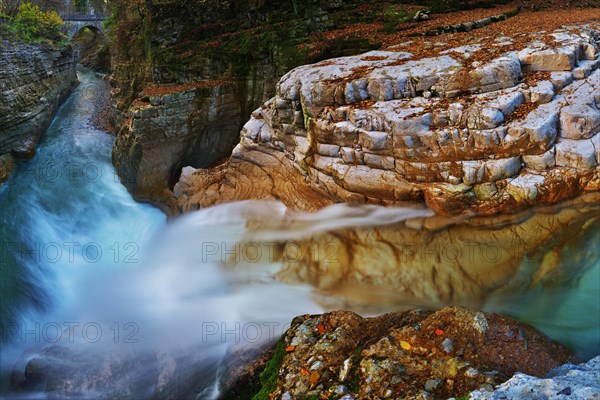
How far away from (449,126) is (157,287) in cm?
702

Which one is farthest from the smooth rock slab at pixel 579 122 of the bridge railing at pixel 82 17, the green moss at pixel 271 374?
the bridge railing at pixel 82 17

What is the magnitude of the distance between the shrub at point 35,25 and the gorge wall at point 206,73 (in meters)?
6.06

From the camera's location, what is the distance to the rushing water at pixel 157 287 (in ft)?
19.5

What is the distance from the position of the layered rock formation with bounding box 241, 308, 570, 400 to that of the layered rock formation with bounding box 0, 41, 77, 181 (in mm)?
12660

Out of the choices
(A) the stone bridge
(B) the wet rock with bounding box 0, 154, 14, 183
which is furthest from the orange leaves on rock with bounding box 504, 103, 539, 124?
(A) the stone bridge

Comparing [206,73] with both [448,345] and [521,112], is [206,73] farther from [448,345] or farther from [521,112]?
[448,345]

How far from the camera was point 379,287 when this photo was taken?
6555mm

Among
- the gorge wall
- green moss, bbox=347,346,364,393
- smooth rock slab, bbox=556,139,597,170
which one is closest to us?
green moss, bbox=347,346,364,393

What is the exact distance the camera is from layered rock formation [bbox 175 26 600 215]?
664 cm

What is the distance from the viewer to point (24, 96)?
13.6 metres

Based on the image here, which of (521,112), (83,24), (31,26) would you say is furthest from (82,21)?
(521,112)

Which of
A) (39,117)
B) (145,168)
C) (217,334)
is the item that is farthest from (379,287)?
(39,117)

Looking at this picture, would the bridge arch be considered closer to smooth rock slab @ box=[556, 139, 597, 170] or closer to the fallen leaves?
smooth rock slab @ box=[556, 139, 597, 170]

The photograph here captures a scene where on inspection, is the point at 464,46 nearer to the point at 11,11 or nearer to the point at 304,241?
the point at 304,241
